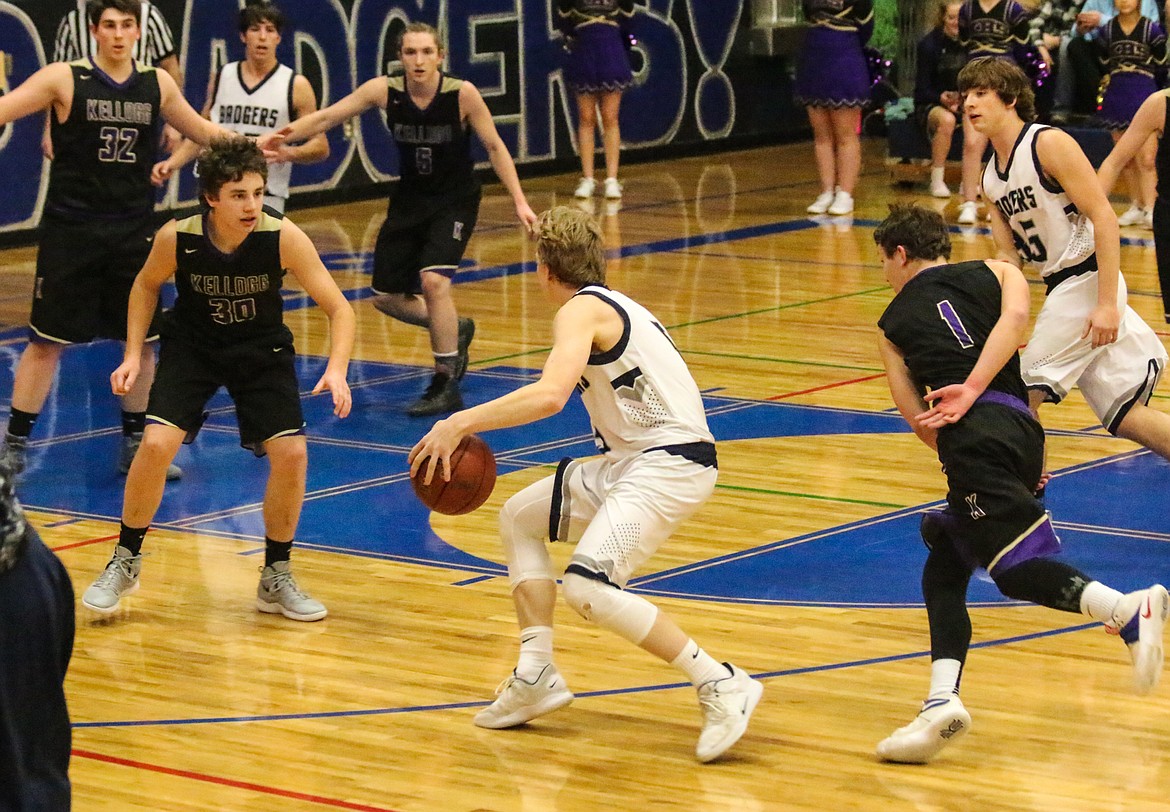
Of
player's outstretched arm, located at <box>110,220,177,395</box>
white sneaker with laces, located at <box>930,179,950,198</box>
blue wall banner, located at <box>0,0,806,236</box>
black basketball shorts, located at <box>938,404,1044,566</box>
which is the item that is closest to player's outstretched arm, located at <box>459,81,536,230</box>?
player's outstretched arm, located at <box>110,220,177,395</box>

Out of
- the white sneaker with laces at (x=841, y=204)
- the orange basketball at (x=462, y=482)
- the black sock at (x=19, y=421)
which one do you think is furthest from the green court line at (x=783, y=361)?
the white sneaker with laces at (x=841, y=204)

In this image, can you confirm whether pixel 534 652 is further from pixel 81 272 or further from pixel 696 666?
pixel 81 272

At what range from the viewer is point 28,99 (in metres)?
7.71

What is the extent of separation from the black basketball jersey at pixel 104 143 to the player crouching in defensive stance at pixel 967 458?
146 inches

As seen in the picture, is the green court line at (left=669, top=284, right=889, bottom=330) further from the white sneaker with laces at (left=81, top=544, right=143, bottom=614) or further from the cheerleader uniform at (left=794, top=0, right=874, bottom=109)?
the white sneaker with laces at (left=81, top=544, right=143, bottom=614)

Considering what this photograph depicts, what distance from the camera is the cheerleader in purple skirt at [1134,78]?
49.2 feet

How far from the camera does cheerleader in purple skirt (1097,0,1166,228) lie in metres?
15.0

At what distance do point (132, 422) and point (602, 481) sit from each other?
3.56 metres

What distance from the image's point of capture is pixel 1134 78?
49.7 ft

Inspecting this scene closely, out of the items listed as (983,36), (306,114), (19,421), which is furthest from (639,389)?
(983,36)

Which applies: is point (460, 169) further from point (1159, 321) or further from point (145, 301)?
point (1159, 321)

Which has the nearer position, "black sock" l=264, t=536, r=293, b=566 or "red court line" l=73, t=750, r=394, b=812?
"red court line" l=73, t=750, r=394, b=812

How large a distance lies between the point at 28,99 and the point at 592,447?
2671 millimetres

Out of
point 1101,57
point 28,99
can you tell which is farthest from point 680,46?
point 28,99
